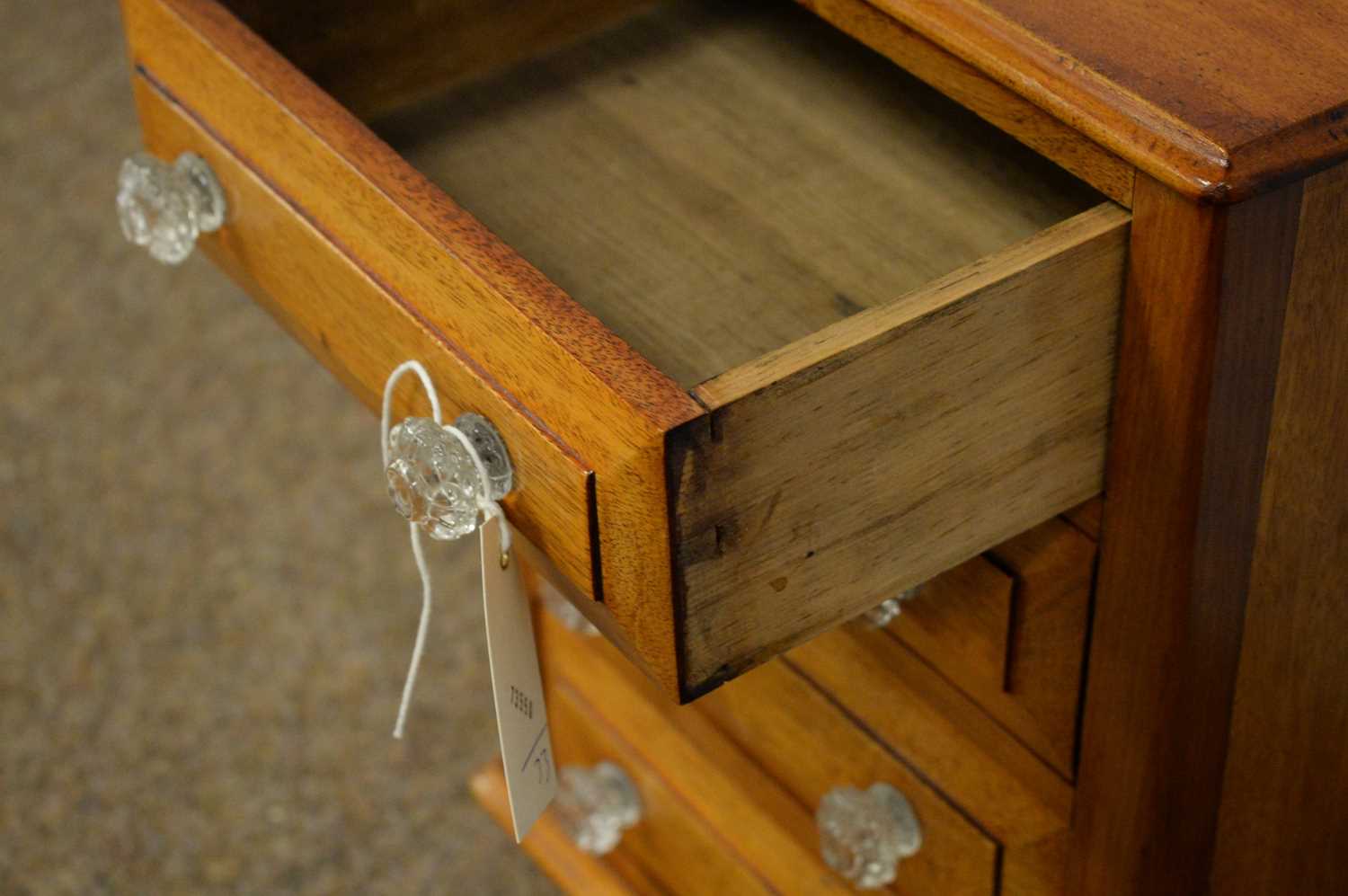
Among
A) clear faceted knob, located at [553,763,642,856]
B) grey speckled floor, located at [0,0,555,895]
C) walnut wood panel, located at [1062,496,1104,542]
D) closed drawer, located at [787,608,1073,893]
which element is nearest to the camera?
walnut wood panel, located at [1062,496,1104,542]

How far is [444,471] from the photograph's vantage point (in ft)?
1.85

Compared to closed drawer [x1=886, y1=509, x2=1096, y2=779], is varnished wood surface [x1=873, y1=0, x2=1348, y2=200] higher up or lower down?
higher up

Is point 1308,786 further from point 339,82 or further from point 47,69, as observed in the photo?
point 47,69

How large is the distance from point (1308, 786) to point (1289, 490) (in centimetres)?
16

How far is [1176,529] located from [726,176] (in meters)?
0.23

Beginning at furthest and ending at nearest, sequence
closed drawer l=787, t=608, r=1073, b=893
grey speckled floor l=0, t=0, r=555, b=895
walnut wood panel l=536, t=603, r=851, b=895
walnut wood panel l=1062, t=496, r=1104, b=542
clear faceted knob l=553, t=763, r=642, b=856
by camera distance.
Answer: grey speckled floor l=0, t=0, r=555, b=895 < clear faceted knob l=553, t=763, r=642, b=856 < walnut wood panel l=536, t=603, r=851, b=895 < closed drawer l=787, t=608, r=1073, b=893 < walnut wood panel l=1062, t=496, r=1104, b=542

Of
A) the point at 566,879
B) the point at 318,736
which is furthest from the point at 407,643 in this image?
the point at 566,879

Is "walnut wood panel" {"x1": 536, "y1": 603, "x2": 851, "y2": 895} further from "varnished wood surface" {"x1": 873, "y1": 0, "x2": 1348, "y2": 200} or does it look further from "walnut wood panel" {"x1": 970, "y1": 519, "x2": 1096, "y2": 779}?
"varnished wood surface" {"x1": 873, "y1": 0, "x2": 1348, "y2": 200}

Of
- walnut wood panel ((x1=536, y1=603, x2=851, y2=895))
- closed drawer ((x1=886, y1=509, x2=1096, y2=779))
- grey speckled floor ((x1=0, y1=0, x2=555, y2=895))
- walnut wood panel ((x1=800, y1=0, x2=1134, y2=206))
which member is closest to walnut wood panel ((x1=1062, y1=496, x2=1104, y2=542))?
closed drawer ((x1=886, y1=509, x2=1096, y2=779))

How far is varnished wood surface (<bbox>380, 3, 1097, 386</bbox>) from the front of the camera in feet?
2.15

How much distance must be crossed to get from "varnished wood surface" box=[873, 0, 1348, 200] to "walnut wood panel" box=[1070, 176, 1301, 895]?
2 centimetres

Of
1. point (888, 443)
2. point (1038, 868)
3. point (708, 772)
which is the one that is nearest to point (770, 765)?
point (708, 772)

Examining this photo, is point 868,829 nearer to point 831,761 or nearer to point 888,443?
point 831,761

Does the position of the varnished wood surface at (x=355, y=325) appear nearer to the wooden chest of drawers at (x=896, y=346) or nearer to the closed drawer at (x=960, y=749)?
the wooden chest of drawers at (x=896, y=346)
